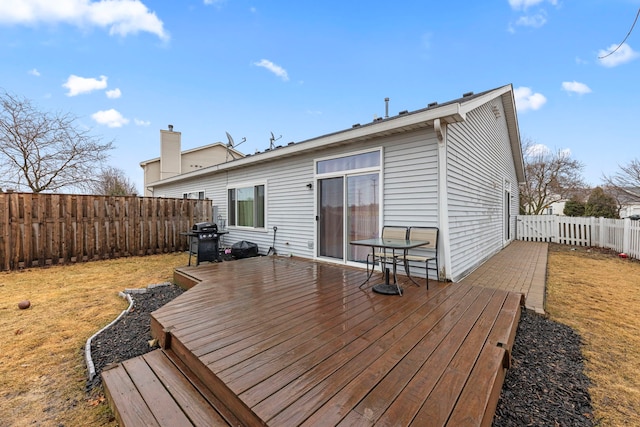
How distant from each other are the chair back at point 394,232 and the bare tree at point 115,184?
13992 mm

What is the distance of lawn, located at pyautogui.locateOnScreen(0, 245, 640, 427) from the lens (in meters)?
1.91

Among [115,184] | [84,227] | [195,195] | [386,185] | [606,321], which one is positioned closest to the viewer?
[606,321]

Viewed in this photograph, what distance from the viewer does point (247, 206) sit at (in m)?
7.92

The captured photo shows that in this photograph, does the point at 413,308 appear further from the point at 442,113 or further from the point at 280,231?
the point at 280,231

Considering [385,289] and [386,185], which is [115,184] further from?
[385,289]

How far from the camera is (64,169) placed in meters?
10.7

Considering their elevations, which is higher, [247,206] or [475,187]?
[475,187]

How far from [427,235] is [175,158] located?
1597cm

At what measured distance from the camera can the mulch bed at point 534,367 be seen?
5.78 feet

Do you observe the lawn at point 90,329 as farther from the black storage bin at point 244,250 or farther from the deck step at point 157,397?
the black storage bin at point 244,250

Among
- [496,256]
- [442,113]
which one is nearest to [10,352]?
[442,113]

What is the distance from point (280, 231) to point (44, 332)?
4.39 meters

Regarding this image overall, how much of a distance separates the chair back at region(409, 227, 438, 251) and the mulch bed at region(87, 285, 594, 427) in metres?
1.40

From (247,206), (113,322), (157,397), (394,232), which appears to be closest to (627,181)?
(394,232)
